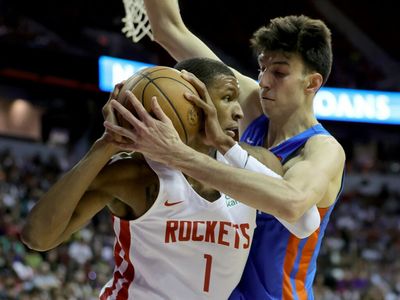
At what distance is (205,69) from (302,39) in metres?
0.54

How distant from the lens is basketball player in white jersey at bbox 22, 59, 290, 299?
101 inches

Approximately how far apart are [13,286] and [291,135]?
283 inches

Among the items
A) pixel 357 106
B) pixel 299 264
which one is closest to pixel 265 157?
pixel 299 264

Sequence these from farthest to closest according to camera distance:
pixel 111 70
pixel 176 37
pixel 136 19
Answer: pixel 111 70
pixel 136 19
pixel 176 37

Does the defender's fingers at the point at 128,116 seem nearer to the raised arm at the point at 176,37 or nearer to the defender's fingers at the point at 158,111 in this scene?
the defender's fingers at the point at 158,111

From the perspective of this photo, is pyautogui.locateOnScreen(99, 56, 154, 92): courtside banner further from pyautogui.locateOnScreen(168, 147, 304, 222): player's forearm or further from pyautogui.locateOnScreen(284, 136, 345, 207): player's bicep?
pyautogui.locateOnScreen(168, 147, 304, 222): player's forearm

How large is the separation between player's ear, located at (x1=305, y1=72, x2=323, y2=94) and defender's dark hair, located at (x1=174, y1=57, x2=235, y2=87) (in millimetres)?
483

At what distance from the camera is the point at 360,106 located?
16.8 m

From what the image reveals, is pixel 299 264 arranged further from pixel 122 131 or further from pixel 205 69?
pixel 122 131

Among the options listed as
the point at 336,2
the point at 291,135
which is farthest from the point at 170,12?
the point at 336,2

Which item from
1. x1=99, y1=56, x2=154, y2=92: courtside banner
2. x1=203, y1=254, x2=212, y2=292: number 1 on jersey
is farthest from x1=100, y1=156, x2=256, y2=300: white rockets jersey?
x1=99, y1=56, x2=154, y2=92: courtside banner

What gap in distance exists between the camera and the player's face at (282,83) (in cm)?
309

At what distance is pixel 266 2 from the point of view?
19594 millimetres

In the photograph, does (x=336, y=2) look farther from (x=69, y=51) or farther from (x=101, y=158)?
(x=101, y=158)
